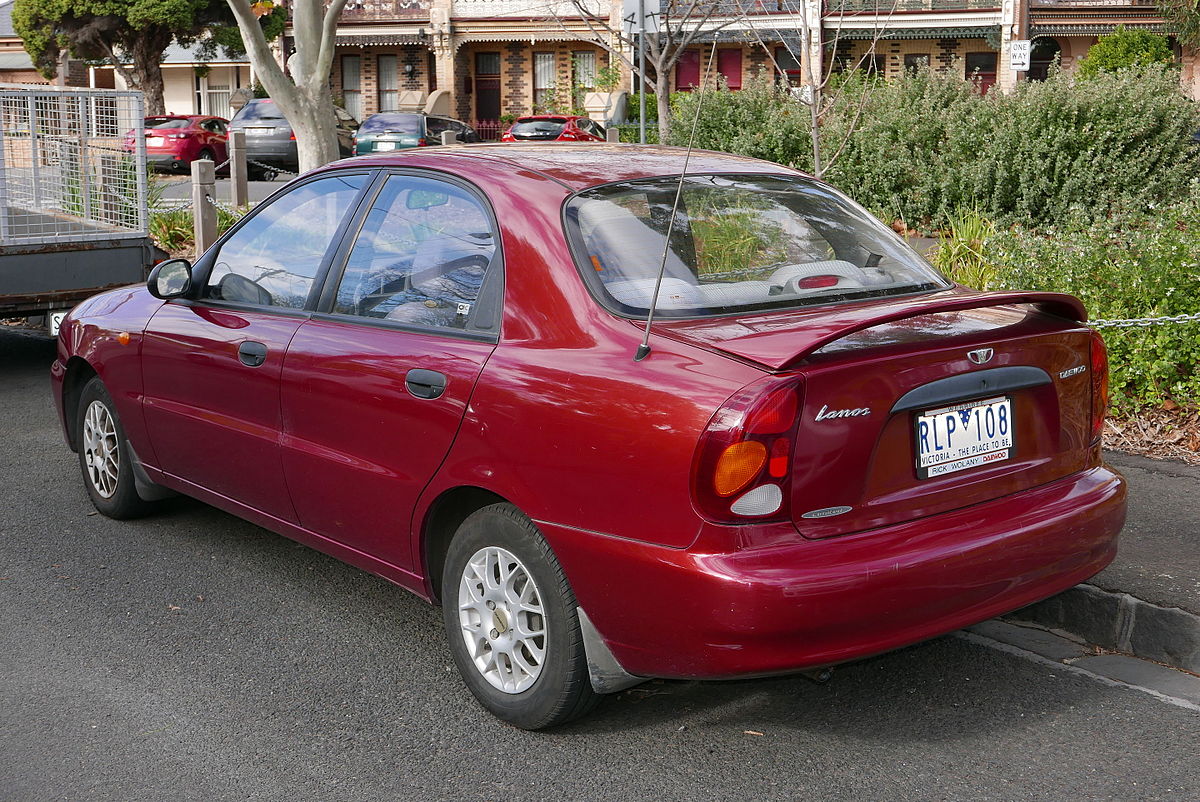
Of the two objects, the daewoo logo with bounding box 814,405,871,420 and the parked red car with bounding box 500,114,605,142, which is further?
the parked red car with bounding box 500,114,605,142

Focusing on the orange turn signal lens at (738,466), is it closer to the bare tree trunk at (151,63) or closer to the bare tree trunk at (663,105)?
the bare tree trunk at (663,105)

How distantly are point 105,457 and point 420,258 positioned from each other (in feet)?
A: 8.01

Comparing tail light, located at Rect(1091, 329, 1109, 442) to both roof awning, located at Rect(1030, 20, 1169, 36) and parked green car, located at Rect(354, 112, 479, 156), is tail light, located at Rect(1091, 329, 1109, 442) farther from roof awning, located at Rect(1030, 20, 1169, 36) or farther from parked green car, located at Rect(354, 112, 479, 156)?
roof awning, located at Rect(1030, 20, 1169, 36)

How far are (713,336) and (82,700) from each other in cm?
225

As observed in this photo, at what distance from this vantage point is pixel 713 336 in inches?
138

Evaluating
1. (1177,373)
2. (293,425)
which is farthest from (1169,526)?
(293,425)

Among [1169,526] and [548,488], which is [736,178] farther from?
[1169,526]

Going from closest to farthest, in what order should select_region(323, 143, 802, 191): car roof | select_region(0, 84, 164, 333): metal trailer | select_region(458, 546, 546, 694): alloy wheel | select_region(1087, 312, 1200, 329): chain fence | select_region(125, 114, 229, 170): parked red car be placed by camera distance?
select_region(458, 546, 546, 694): alloy wheel < select_region(323, 143, 802, 191): car roof < select_region(1087, 312, 1200, 329): chain fence < select_region(0, 84, 164, 333): metal trailer < select_region(125, 114, 229, 170): parked red car

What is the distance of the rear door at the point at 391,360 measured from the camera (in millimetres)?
3949

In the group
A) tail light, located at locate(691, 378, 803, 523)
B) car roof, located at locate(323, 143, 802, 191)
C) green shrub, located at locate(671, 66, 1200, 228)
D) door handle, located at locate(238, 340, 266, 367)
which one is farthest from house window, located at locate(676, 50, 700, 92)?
tail light, located at locate(691, 378, 803, 523)

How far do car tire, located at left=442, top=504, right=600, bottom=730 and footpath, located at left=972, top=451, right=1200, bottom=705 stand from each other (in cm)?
171

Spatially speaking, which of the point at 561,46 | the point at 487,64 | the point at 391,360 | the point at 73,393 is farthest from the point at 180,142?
the point at 391,360

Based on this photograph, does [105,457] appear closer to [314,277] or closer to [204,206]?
[314,277]

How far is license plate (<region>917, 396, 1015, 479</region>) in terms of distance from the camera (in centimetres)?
350
